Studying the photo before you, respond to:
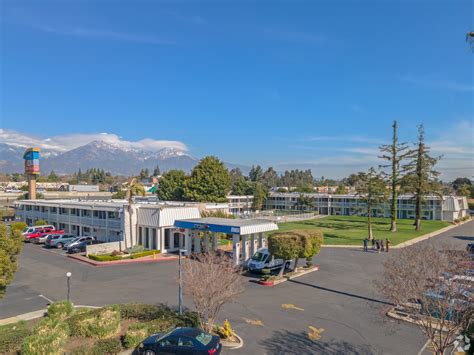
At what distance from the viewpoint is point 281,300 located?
21.6 meters

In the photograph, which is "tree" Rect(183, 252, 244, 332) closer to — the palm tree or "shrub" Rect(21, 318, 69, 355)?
"shrub" Rect(21, 318, 69, 355)

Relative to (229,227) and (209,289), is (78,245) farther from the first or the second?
(209,289)

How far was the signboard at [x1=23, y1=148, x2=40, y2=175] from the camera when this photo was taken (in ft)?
220

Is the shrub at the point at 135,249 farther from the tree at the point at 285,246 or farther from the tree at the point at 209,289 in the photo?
the tree at the point at 209,289

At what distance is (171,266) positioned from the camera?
30.8 metres

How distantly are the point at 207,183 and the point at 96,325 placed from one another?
2078 inches

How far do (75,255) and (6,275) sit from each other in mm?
19547

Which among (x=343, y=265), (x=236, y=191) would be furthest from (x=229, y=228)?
(x=236, y=191)

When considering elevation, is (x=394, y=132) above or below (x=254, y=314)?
above

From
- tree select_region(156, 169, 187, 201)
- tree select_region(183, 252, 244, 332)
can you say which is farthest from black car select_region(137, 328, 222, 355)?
tree select_region(156, 169, 187, 201)

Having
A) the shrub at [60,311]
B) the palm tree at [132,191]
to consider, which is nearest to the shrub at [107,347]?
the shrub at [60,311]

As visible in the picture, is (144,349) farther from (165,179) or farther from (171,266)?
(165,179)

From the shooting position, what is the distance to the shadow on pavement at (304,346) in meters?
14.7

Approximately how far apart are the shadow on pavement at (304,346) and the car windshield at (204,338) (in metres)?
2.69
